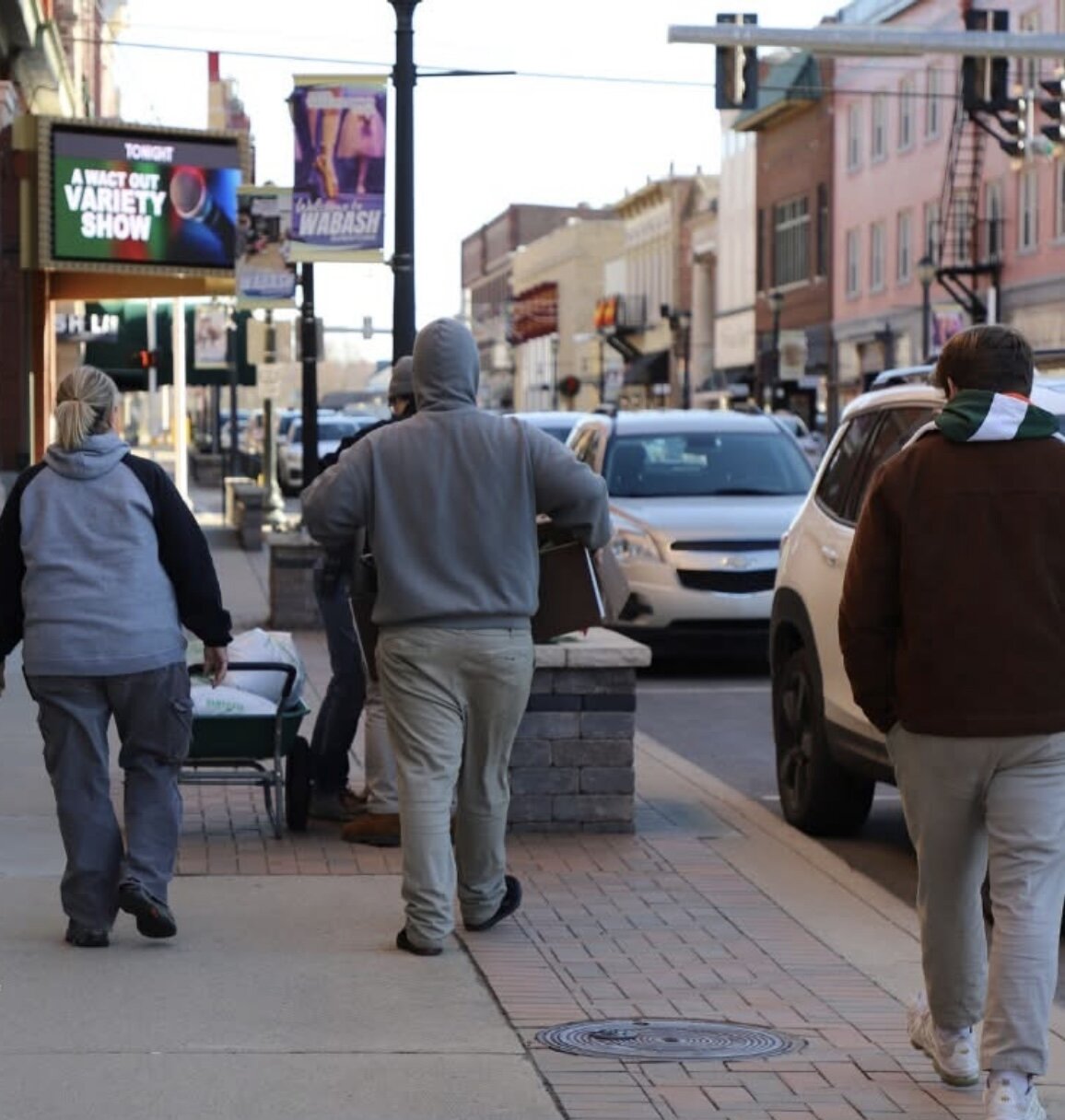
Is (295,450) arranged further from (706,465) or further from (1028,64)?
(706,465)


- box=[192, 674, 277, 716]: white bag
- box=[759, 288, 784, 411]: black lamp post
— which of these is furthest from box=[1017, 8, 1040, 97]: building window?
box=[192, 674, 277, 716]: white bag

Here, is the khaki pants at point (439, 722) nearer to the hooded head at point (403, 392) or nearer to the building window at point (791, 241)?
the hooded head at point (403, 392)

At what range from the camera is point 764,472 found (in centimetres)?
1883

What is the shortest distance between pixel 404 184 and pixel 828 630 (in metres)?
7.19

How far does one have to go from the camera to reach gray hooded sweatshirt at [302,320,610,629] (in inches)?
300

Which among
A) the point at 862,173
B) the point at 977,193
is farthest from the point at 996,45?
the point at 862,173

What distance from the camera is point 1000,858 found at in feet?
18.9

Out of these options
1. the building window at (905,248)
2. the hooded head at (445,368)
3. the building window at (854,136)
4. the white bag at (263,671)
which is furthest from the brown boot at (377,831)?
the building window at (854,136)

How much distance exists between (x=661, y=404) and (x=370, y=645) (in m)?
88.4

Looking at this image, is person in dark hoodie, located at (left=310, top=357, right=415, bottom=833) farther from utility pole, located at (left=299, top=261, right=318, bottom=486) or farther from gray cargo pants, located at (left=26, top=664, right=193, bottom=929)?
utility pole, located at (left=299, top=261, right=318, bottom=486)

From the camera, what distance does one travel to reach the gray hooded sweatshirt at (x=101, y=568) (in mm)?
7621

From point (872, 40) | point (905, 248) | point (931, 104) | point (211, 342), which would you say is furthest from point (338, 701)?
point (905, 248)

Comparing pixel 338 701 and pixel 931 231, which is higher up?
pixel 931 231

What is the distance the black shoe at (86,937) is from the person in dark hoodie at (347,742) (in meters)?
2.12
